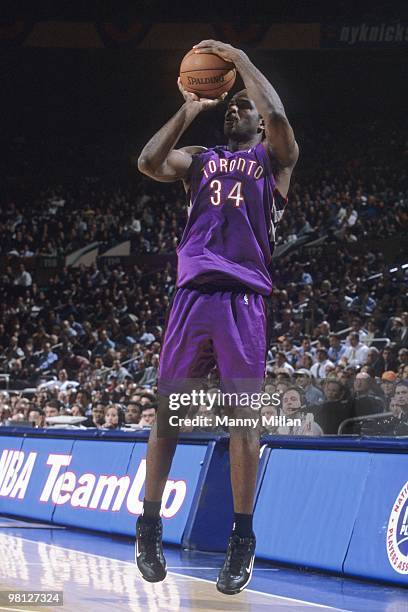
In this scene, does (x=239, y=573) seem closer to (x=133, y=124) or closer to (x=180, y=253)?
(x=180, y=253)

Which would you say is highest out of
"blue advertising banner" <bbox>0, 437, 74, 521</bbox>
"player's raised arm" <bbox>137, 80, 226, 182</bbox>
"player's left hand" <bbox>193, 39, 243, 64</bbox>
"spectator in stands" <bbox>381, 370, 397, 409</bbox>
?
"player's left hand" <bbox>193, 39, 243, 64</bbox>

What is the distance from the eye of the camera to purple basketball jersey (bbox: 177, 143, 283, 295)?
3775mm

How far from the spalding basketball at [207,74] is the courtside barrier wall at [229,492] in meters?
2.90

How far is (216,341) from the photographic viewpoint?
3723 millimetres

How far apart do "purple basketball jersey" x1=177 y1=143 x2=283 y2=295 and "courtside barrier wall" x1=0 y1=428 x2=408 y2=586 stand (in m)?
2.41

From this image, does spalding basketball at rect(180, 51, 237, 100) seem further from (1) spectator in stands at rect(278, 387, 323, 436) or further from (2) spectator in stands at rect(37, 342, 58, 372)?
(2) spectator in stands at rect(37, 342, 58, 372)

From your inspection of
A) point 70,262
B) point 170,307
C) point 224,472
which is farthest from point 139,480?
point 70,262

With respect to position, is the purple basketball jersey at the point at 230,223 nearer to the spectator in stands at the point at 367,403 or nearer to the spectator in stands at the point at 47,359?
the spectator in stands at the point at 367,403

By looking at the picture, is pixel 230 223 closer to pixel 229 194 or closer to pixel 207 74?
pixel 229 194

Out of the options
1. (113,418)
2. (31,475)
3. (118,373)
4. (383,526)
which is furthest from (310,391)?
(118,373)

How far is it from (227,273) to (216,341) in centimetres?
26

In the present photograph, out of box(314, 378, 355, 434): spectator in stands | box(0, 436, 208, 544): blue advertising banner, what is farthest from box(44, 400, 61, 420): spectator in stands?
box(314, 378, 355, 434): spectator in stands

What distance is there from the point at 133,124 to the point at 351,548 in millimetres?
28090

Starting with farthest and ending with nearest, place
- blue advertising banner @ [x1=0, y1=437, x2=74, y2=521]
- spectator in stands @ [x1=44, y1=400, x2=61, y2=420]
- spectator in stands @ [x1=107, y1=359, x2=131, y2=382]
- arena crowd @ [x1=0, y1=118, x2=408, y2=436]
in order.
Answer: spectator in stands @ [x1=107, y1=359, x2=131, y2=382] < spectator in stands @ [x1=44, y1=400, x2=61, y2=420] < arena crowd @ [x1=0, y1=118, x2=408, y2=436] < blue advertising banner @ [x1=0, y1=437, x2=74, y2=521]
